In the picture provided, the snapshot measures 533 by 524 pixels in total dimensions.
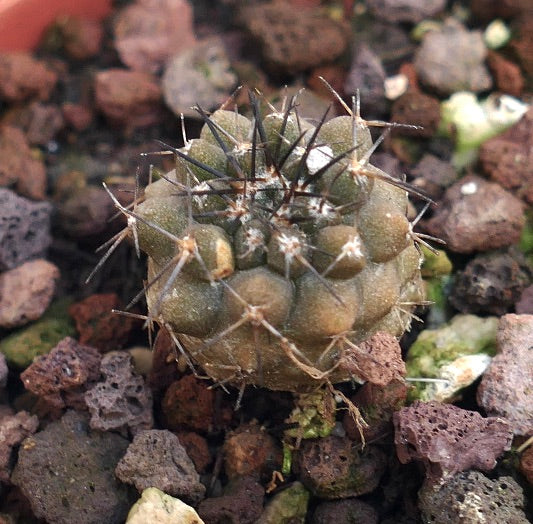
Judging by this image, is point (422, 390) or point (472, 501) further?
point (422, 390)

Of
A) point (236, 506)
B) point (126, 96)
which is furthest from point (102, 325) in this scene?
point (126, 96)

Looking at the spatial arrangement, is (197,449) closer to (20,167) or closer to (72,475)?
(72,475)

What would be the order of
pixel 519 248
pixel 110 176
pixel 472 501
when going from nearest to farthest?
pixel 472 501 → pixel 519 248 → pixel 110 176

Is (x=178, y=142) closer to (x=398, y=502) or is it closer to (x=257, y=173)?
(x=257, y=173)

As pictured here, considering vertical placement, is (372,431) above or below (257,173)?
below

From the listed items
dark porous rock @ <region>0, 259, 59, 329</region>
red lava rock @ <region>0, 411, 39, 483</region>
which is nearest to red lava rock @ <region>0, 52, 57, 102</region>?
dark porous rock @ <region>0, 259, 59, 329</region>

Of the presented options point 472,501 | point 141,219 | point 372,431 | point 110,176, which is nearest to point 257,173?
point 141,219

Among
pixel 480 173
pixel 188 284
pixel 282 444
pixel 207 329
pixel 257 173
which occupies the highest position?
pixel 257 173

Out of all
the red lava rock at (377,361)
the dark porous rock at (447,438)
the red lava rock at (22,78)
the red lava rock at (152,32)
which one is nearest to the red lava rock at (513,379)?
the dark porous rock at (447,438)
